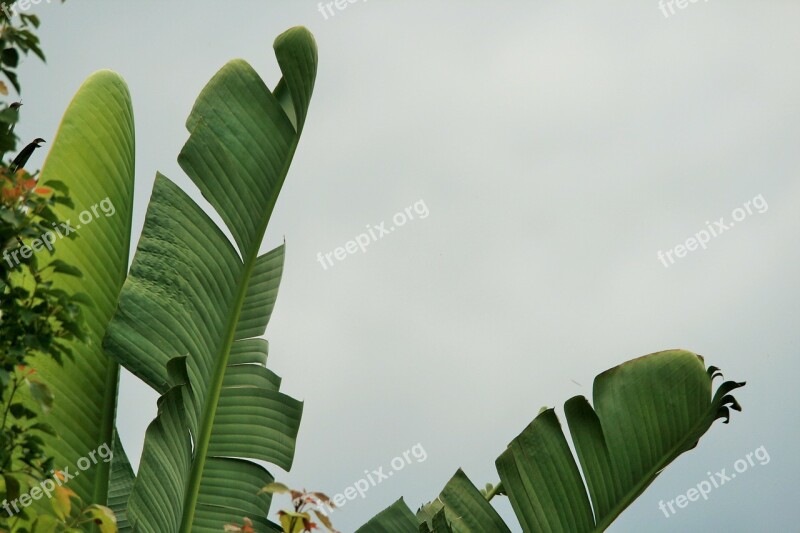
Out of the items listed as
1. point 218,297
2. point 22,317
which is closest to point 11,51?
point 22,317

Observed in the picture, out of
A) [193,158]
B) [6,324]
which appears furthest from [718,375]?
[6,324]

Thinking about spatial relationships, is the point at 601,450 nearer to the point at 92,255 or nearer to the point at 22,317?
the point at 92,255

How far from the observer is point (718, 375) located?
9.91ft

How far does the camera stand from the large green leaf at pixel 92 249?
2.72 metres

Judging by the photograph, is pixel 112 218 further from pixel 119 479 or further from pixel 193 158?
pixel 119 479

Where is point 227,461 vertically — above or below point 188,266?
below

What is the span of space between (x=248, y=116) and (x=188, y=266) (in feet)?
1.87

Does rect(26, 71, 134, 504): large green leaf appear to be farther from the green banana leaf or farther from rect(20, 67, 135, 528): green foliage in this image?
the green banana leaf

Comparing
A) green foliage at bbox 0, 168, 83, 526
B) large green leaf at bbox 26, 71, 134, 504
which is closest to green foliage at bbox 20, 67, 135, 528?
large green leaf at bbox 26, 71, 134, 504

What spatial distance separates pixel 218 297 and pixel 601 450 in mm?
1437

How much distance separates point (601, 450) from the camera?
2.97 m

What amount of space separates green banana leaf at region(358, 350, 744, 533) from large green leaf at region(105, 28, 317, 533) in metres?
0.52

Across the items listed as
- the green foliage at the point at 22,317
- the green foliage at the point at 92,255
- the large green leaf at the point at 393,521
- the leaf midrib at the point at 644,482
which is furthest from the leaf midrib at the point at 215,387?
the leaf midrib at the point at 644,482

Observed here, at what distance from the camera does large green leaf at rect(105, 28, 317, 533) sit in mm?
2641
